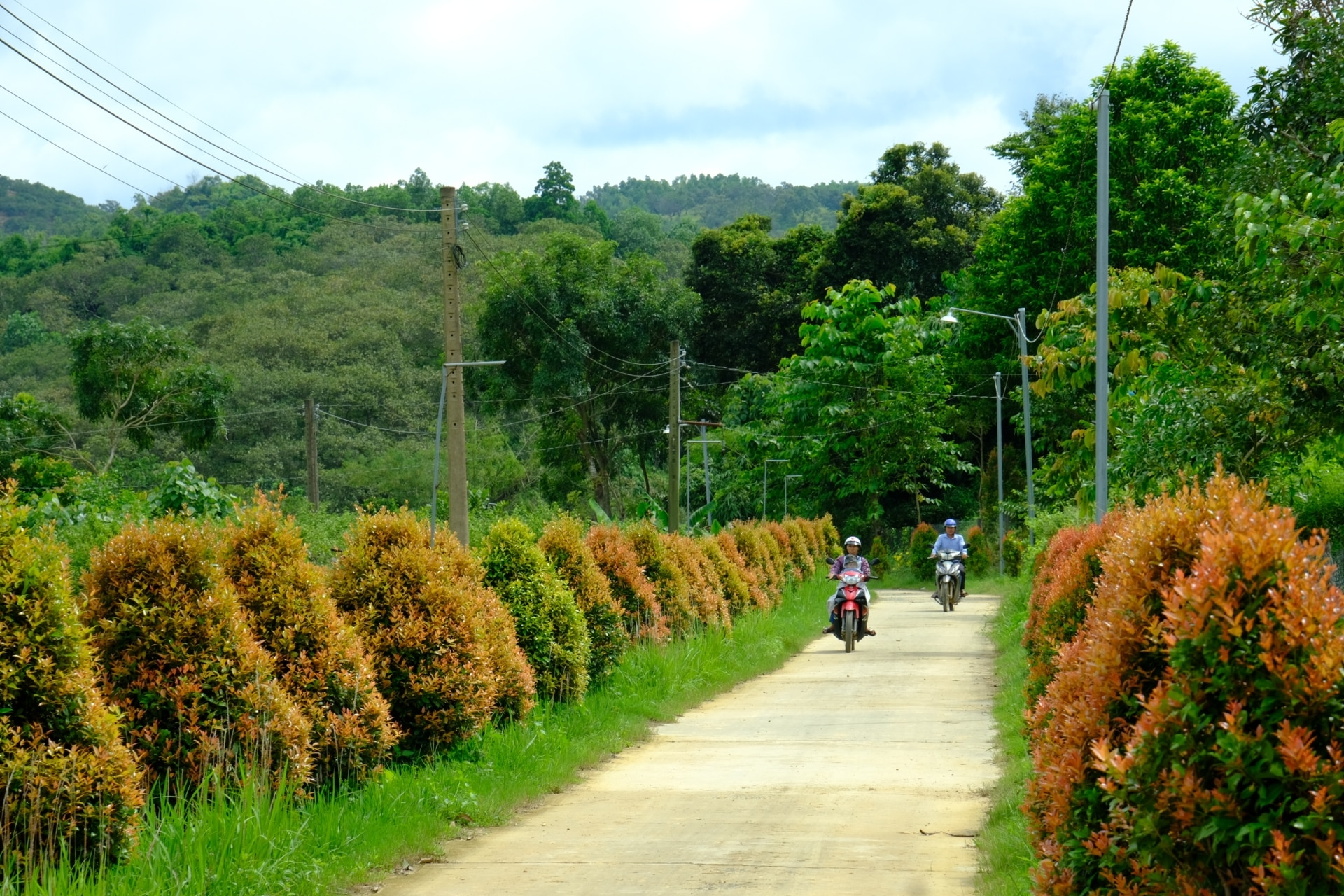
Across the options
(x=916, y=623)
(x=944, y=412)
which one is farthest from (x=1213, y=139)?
Result: (x=916, y=623)

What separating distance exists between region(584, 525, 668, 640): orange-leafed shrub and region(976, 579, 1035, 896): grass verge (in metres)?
4.45

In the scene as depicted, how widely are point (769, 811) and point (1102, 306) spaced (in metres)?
9.92

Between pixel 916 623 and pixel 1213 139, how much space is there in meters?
22.1

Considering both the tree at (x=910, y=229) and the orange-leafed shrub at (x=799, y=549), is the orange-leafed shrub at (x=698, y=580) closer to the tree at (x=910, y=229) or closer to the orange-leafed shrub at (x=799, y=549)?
the orange-leafed shrub at (x=799, y=549)

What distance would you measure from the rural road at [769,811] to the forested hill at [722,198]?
9363 cm

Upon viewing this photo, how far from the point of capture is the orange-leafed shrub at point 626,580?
51.8 ft

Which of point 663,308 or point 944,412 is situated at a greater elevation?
point 663,308

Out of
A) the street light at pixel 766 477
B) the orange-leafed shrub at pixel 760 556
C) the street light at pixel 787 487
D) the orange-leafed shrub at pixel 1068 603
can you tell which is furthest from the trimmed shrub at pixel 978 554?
the orange-leafed shrub at pixel 1068 603

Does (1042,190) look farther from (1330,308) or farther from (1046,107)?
(1330,308)

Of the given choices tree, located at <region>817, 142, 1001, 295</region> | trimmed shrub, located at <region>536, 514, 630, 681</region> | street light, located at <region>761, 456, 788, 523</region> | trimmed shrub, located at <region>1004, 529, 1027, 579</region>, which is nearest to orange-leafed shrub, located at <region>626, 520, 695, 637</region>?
trimmed shrub, located at <region>536, 514, 630, 681</region>

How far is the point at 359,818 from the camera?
7711mm

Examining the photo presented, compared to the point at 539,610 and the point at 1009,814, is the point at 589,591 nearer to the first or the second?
the point at 539,610

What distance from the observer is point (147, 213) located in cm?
6306

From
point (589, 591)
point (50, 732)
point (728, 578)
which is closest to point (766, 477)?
point (728, 578)
